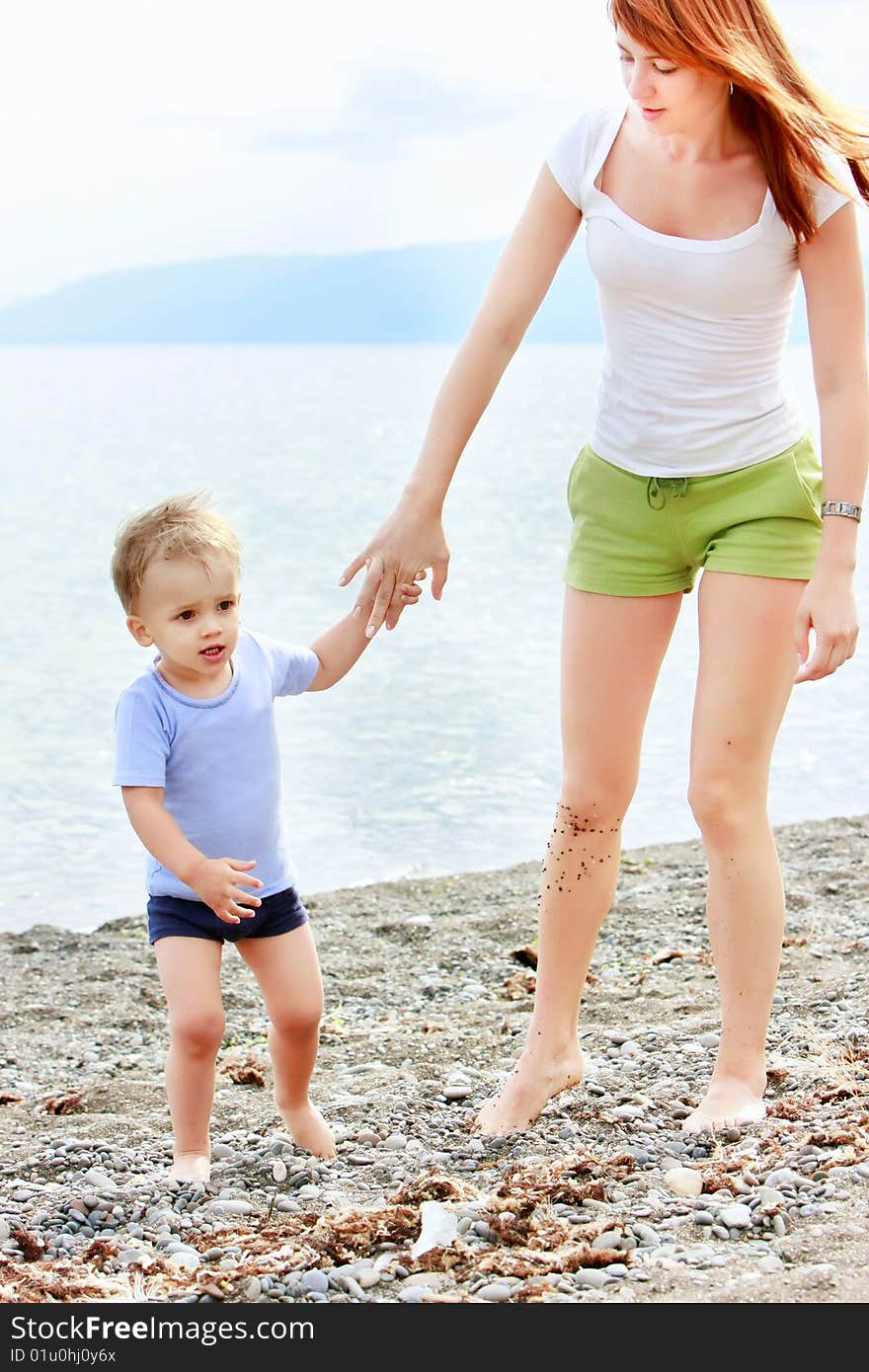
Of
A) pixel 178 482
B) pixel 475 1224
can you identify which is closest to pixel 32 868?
pixel 475 1224

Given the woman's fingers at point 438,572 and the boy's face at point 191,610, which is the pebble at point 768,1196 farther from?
the boy's face at point 191,610

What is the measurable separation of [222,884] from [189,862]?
89mm

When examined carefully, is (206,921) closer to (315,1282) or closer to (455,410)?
(315,1282)

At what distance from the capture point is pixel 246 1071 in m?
4.35

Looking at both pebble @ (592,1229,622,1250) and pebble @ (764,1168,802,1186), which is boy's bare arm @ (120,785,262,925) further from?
pebble @ (764,1168,802,1186)

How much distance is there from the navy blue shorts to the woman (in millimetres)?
599

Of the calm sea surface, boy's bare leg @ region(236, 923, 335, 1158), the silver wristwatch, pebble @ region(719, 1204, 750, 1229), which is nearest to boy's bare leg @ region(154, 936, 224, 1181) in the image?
boy's bare leg @ region(236, 923, 335, 1158)

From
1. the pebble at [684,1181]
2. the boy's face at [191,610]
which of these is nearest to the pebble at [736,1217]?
the pebble at [684,1181]

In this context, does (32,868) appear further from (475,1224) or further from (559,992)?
(475,1224)

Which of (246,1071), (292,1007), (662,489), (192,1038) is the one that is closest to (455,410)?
(662,489)

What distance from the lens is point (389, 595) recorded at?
340 centimetres

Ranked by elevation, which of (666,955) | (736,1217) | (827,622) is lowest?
(736,1217)

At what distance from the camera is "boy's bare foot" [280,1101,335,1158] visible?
11.4ft
